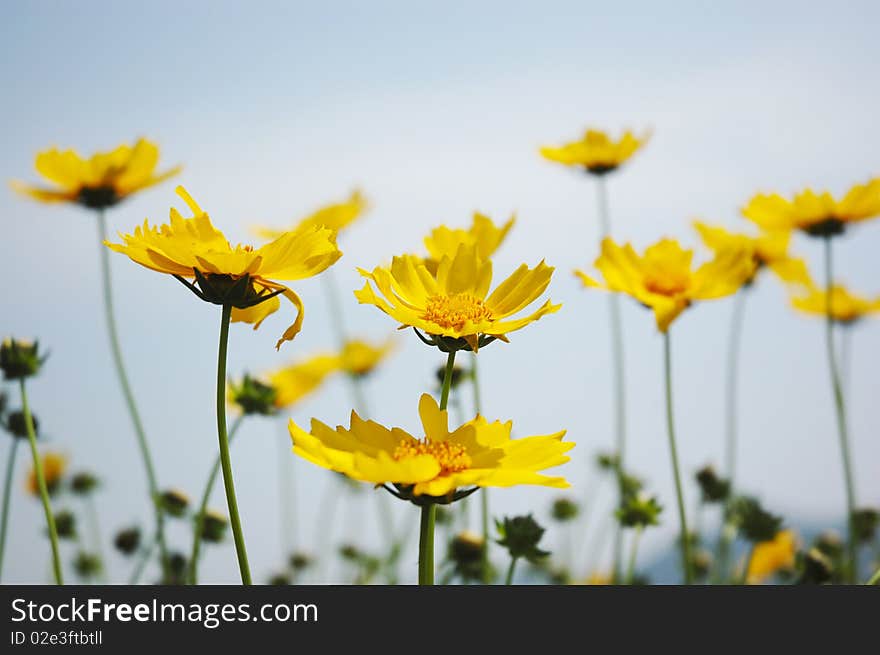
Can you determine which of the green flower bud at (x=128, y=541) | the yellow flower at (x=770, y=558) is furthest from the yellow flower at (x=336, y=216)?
the yellow flower at (x=770, y=558)

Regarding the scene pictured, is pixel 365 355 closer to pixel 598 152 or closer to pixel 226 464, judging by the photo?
pixel 598 152

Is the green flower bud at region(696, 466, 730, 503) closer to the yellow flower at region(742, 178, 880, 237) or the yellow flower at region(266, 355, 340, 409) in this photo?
the yellow flower at region(742, 178, 880, 237)

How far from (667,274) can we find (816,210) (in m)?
0.63

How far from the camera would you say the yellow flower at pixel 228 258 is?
2.05ft

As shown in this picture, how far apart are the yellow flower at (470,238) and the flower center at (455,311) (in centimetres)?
16

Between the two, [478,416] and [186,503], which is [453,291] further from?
[186,503]

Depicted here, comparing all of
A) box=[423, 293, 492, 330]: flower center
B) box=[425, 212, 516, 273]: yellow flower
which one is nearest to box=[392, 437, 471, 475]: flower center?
box=[423, 293, 492, 330]: flower center

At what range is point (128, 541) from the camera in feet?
6.93

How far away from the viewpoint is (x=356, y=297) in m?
0.64

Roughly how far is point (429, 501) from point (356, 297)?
0.52 ft

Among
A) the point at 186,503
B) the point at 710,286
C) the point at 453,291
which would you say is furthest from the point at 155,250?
the point at 186,503

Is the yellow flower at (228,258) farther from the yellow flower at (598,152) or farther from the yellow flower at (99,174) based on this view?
the yellow flower at (598,152)
